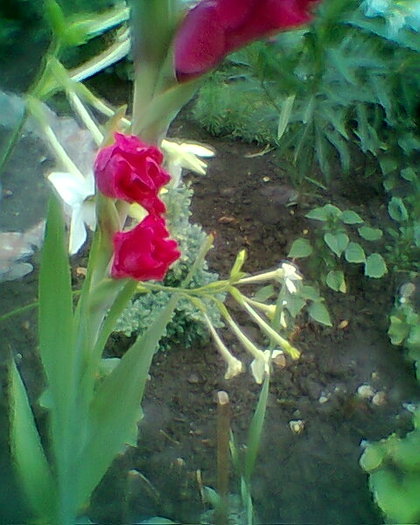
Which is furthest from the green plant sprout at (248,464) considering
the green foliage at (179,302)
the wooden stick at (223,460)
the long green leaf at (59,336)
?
the green foliage at (179,302)

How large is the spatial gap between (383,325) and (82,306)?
1012mm

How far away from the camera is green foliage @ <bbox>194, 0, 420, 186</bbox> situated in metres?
1.32

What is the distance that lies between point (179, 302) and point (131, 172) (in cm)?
83

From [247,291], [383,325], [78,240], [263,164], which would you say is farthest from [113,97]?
[78,240]

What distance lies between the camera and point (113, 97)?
2102 millimetres

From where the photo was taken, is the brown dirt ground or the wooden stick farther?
the brown dirt ground

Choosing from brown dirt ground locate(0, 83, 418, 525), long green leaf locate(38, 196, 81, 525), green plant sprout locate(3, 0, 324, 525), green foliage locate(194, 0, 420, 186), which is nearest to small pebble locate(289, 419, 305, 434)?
brown dirt ground locate(0, 83, 418, 525)

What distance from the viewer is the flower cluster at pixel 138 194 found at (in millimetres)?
451

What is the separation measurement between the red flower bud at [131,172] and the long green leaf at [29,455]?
0.70ft

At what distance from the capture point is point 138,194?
0.46 m

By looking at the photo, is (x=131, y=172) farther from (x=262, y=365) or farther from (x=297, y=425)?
(x=297, y=425)

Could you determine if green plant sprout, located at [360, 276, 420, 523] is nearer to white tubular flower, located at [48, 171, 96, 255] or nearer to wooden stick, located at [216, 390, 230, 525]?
wooden stick, located at [216, 390, 230, 525]

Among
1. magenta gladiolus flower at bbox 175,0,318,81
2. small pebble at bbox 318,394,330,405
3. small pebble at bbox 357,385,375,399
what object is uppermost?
magenta gladiolus flower at bbox 175,0,318,81

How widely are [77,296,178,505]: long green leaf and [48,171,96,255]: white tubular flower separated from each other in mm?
89
